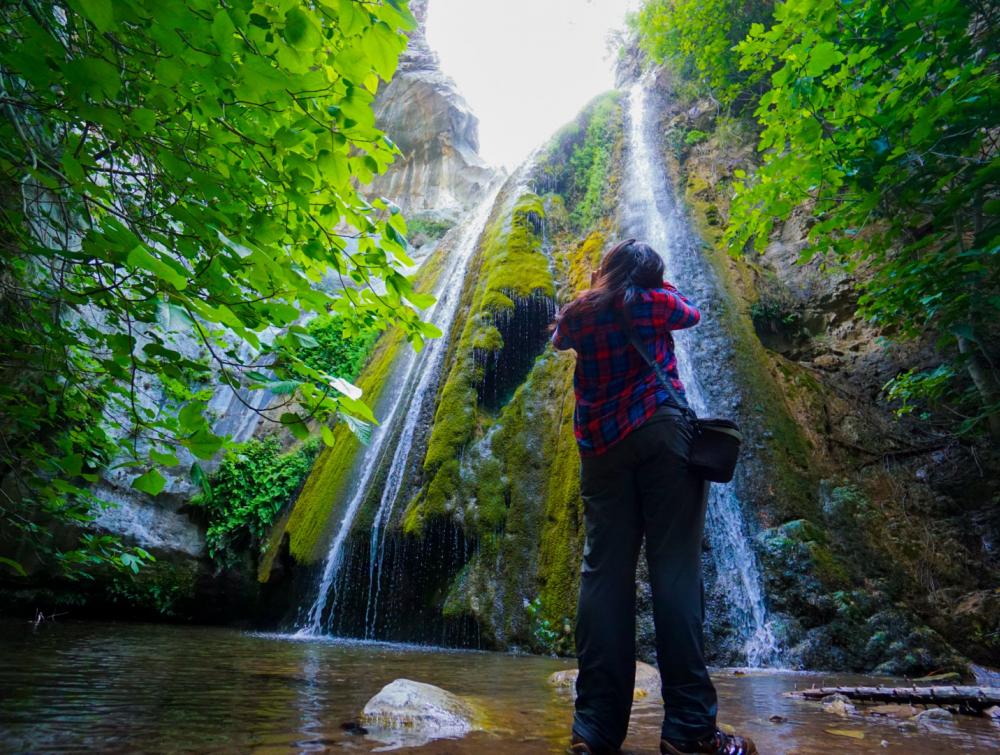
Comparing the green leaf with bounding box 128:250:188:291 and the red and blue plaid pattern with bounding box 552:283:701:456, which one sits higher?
the red and blue plaid pattern with bounding box 552:283:701:456

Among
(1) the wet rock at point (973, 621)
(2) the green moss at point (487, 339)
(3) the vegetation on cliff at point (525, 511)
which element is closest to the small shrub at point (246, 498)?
(3) the vegetation on cliff at point (525, 511)

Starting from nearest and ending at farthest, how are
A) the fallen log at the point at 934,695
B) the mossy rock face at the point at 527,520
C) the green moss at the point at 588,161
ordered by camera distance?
1. the fallen log at the point at 934,695
2. the mossy rock face at the point at 527,520
3. the green moss at the point at 588,161

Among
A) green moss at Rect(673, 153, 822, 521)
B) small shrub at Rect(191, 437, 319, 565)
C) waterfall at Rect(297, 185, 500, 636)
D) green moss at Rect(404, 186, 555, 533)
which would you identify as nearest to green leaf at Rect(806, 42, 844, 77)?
waterfall at Rect(297, 185, 500, 636)

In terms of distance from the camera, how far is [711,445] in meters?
1.89

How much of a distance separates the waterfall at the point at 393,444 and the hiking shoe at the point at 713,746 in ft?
11.0

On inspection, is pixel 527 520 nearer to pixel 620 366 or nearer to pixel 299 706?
pixel 299 706

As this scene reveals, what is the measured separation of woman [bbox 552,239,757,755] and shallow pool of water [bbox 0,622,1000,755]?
232 mm

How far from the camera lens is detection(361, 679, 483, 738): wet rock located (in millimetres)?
1988

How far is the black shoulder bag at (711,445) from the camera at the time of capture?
1839 millimetres

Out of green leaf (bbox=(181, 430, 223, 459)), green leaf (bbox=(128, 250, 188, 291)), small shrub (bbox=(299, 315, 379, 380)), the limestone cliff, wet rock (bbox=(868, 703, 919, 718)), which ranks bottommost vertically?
wet rock (bbox=(868, 703, 919, 718))

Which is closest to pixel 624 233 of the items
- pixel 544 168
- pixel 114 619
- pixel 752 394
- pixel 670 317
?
pixel 752 394

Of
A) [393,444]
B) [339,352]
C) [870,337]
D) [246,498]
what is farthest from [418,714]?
[339,352]

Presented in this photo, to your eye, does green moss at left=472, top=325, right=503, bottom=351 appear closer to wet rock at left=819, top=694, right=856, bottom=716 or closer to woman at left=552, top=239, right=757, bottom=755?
woman at left=552, top=239, right=757, bottom=755

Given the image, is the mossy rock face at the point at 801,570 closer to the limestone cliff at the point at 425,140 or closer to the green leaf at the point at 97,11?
the green leaf at the point at 97,11
